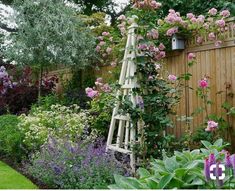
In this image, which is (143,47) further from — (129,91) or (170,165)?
(170,165)

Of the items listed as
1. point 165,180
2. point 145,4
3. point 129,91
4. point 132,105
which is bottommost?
point 165,180

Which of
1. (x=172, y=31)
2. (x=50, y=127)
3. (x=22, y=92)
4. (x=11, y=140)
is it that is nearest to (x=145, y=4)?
(x=172, y=31)

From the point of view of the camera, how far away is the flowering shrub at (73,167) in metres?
4.24

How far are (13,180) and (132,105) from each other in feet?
5.75

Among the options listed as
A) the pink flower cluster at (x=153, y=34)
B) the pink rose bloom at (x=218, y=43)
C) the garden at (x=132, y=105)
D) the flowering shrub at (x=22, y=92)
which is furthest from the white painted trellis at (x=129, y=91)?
the flowering shrub at (x=22, y=92)

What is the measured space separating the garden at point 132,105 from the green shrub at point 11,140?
0.02 m

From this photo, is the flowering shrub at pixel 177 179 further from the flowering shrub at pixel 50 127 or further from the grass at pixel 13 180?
the flowering shrub at pixel 50 127

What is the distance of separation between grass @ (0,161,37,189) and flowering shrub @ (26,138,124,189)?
0.14 metres

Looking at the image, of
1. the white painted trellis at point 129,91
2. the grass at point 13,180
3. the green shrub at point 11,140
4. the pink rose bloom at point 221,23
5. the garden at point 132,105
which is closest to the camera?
the garden at point 132,105

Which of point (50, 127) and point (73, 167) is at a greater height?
point (50, 127)

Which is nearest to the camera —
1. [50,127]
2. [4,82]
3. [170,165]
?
[170,165]

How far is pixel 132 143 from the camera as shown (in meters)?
4.98

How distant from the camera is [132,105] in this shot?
5.00m

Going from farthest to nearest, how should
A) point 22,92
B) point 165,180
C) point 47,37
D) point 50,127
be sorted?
1. point 22,92
2. point 47,37
3. point 50,127
4. point 165,180
